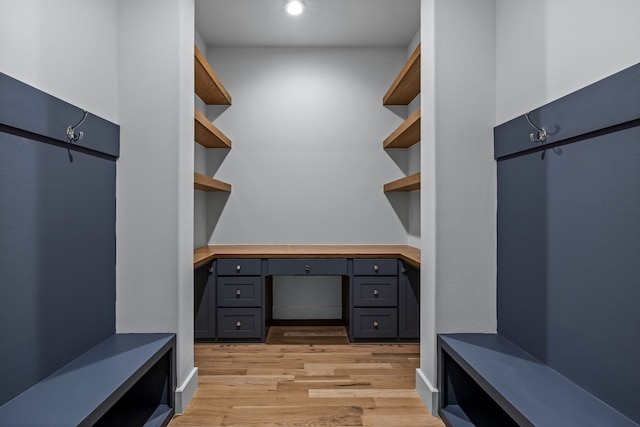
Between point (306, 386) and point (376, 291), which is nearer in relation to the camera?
point (306, 386)

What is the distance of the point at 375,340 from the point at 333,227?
3.55 ft

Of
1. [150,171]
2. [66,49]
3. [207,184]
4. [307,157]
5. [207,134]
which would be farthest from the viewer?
[307,157]

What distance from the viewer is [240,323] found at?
2.91 meters

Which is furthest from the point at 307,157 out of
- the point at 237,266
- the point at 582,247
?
the point at 582,247

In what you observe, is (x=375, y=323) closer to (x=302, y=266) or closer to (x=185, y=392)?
(x=302, y=266)

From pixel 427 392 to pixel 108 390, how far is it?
1.47 m

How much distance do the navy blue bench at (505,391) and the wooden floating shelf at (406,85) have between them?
5.77ft

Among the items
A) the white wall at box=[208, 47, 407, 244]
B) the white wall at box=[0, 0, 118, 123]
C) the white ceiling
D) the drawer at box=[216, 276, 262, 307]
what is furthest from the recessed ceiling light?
the drawer at box=[216, 276, 262, 307]

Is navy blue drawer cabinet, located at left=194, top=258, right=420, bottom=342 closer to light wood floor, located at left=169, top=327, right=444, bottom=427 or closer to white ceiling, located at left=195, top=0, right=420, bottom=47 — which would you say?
light wood floor, located at left=169, top=327, right=444, bottom=427

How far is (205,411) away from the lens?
190 cm

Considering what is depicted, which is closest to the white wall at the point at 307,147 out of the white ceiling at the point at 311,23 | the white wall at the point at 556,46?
the white ceiling at the point at 311,23

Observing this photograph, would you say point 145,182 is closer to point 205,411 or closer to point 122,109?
point 122,109

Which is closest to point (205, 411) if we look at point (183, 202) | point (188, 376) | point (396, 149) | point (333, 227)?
point (188, 376)

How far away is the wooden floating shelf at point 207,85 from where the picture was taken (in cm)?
255
